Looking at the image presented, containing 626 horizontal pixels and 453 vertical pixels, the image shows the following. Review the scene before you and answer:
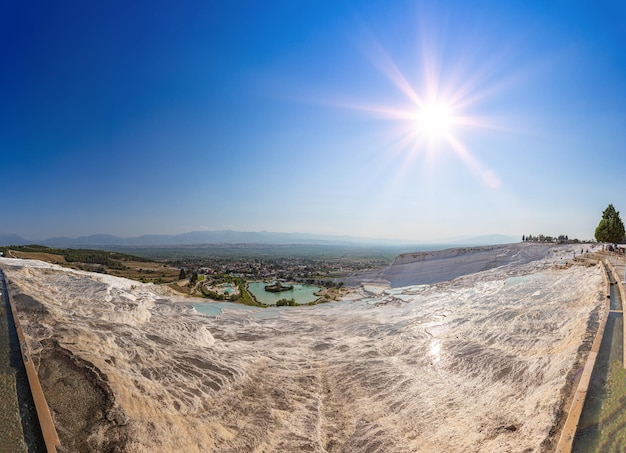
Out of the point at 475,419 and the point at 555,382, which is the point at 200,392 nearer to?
the point at 475,419

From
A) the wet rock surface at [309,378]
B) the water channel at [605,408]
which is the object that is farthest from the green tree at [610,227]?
the water channel at [605,408]

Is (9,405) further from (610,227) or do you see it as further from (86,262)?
(86,262)

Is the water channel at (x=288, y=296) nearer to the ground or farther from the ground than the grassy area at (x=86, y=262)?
nearer to the ground

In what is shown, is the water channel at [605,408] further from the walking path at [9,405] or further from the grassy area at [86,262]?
the grassy area at [86,262]

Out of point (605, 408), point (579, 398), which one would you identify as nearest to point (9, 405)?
point (579, 398)

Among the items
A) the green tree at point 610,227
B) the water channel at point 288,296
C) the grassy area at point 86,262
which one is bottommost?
the water channel at point 288,296

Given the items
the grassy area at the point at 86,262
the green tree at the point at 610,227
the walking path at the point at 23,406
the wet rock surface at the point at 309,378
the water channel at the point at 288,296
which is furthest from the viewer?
the water channel at the point at 288,296
